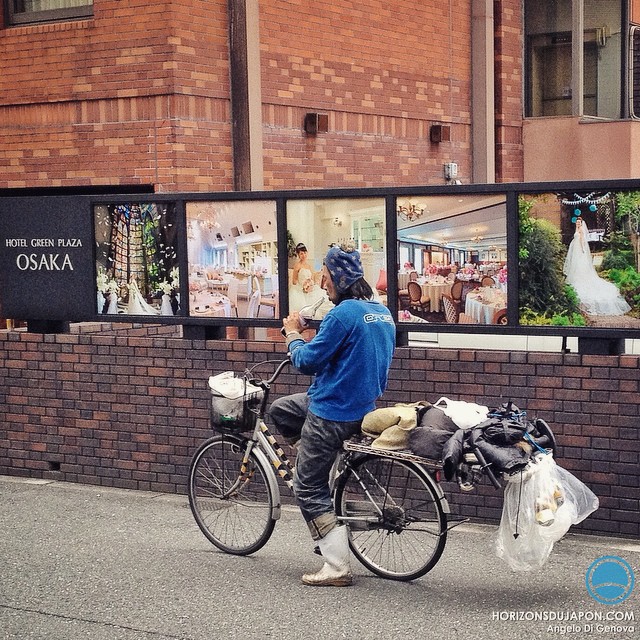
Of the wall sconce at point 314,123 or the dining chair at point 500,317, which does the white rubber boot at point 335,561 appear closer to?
the dining chair at point 500,317

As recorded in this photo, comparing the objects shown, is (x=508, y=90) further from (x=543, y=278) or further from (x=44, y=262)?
(x=543, y=278)

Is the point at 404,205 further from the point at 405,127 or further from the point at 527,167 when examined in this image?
the point at 527,167

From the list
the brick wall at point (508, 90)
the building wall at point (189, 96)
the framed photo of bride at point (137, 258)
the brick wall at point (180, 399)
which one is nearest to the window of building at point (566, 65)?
the brick wall at point (508, 90)

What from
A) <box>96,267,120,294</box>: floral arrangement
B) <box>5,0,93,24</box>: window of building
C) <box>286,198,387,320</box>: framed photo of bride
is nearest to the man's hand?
<box>286,198,387,320</box>: framed photo of bride

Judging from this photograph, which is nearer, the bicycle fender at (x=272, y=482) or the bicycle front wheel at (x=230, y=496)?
the bicycle fender at (x=272, y=482)

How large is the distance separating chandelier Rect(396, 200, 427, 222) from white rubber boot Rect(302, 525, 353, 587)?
228 cm

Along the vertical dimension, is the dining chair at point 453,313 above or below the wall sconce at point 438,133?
below

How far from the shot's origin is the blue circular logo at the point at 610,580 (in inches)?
235

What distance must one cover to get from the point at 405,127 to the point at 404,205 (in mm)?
6825

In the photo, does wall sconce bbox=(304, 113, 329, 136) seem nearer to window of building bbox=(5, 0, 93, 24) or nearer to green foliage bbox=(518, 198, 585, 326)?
window of building bbox=(5, 0, 93, 24)

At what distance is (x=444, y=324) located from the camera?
24.8ft

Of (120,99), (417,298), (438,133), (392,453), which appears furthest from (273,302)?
(438,133)

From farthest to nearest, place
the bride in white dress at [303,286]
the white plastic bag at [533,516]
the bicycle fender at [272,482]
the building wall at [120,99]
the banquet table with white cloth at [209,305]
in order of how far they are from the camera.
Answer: the building wall at [120,99] < the banquet table with white cloth at [209,305] < the bride in white dress at [303,286] < the bicycle fender at [272,482] < the white plastic bag at [533,516]

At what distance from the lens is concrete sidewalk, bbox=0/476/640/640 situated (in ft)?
18.3
